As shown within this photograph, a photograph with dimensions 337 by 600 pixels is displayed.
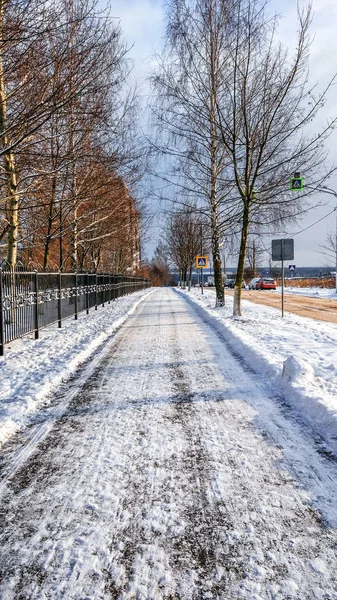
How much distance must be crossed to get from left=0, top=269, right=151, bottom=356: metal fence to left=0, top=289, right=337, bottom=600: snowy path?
12.5 ft

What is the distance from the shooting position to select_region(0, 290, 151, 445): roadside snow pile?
4070 mm

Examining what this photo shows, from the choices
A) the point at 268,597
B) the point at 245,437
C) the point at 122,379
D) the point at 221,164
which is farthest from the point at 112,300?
the point at 268,597

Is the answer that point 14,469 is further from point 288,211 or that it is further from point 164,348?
point 288,211

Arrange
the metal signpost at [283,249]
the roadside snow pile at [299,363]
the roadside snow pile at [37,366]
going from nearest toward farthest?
the roadside snow pile at [299,363] < the roadside snow pile at [37,366] < the metal signpost at [283,249]

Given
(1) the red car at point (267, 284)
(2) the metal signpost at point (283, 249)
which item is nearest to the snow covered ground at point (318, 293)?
(1) the red car at point (267, 284)

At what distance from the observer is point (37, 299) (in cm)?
925

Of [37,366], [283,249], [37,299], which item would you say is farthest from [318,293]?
[37,366]

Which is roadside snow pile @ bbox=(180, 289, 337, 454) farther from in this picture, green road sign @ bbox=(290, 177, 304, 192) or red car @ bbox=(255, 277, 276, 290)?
red car @ bbox=(255, 277, 276, 290)

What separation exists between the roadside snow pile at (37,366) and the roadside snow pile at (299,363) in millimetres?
2880

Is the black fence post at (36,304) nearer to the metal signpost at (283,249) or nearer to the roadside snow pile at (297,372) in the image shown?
the roadside snow pile at (297,372)

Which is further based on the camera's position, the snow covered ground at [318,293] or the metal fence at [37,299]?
the snow covered ground at [318,293]

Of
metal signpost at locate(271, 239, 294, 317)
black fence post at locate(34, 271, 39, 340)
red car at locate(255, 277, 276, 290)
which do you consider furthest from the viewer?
red car at locate(255, 277, 276, 290)

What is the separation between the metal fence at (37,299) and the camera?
24.3ft

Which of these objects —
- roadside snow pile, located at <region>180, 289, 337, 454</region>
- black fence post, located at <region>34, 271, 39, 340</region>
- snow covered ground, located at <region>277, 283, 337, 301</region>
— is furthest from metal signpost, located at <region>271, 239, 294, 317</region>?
snow covered ground, located at <region>277, 283, 337, 301</region>
